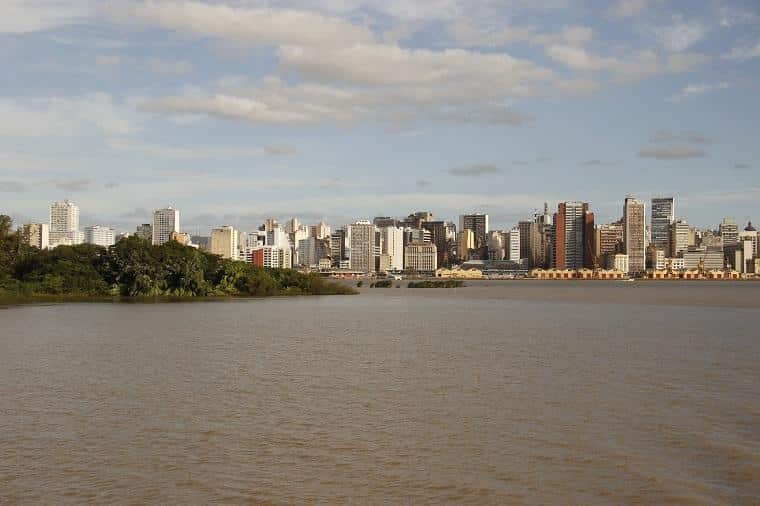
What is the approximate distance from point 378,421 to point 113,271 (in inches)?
2377

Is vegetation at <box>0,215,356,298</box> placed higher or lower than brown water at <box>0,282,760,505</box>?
higher

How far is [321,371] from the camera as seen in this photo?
73.9 feet

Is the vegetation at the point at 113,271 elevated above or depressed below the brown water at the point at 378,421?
above

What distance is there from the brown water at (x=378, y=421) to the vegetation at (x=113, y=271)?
3881cm

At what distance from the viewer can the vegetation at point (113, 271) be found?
227 feet

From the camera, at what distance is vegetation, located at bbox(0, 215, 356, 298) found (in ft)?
227

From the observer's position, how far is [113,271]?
236ft

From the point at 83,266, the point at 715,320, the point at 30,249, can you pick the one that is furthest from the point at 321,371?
the point at 30,249

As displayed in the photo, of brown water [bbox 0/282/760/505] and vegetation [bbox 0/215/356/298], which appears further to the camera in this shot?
vegetation [bbox 0/215/356/298]

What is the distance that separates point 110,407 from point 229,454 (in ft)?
16.2

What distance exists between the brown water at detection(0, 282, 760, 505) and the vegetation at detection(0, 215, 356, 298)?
1528 inches

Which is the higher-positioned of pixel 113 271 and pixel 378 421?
pixel 113 271

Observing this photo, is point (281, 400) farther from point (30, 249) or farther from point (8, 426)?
point (30, 249)

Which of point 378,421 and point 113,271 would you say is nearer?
point 378,421
